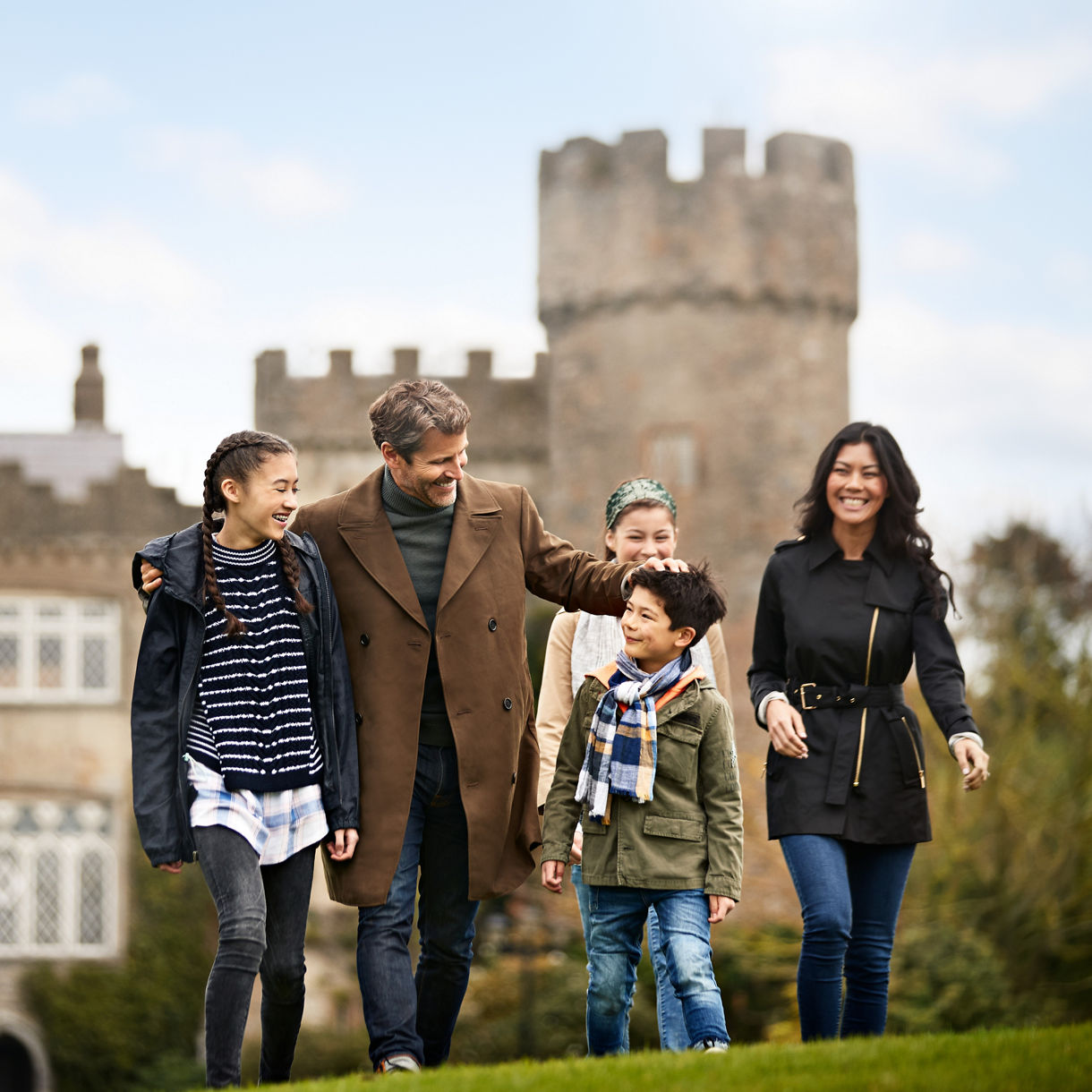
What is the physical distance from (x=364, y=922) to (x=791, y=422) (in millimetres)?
18277

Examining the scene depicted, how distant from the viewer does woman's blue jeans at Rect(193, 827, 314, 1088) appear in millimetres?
4289

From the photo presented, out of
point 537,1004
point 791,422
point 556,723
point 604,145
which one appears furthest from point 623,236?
point 556,723

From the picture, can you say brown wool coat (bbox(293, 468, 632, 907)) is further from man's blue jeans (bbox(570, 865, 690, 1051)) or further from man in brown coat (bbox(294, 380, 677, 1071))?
man's blue jeans (bbox(570, 865, 690, 1051))

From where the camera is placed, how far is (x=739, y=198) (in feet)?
74.0

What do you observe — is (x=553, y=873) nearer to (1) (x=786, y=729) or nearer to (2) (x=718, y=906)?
(2) (x=718, y=906)

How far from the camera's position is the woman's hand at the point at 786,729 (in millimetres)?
5070

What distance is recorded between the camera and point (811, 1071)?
431cm

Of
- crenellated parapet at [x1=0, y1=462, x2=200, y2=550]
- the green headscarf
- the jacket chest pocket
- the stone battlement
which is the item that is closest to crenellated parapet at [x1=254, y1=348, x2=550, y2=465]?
the stone battlement

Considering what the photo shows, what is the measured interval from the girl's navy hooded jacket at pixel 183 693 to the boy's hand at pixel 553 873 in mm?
578

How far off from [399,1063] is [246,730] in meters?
1.03

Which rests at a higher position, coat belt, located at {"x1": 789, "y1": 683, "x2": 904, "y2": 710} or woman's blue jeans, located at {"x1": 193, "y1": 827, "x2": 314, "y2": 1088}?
coat belt, located at {"x1": 789, "y1": 683, "x2": 904, "y2": 710}

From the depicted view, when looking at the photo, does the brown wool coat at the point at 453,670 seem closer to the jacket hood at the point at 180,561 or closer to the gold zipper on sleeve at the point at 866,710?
the jacket hood at the point at 180,561

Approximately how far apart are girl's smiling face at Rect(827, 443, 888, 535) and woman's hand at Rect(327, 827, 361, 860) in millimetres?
1888

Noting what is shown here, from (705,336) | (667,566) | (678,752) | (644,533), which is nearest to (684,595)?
(667,566)
